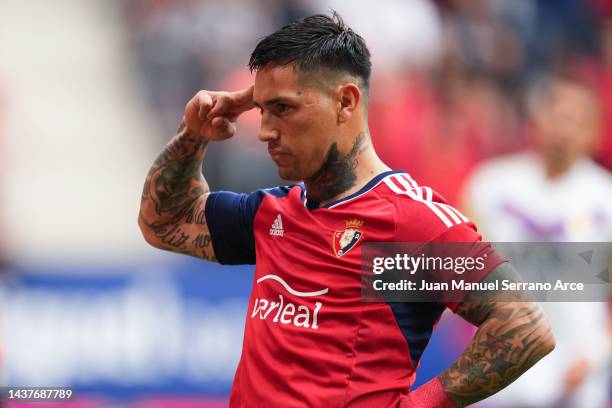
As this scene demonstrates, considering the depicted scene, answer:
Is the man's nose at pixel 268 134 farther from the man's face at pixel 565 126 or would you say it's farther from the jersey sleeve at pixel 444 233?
the man's face at pixel 565 126

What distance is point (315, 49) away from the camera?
2988mm

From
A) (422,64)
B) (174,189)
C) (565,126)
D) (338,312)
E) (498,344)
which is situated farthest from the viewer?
(422,64)

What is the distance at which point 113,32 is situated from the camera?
24.1 feet

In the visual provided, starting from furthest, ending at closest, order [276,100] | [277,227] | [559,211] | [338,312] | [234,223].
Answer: [559,211]
[234,223]
[277,227]
[276,100]
[338,312]

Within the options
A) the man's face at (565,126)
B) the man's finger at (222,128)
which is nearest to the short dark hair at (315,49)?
the man's finger at (222,128)

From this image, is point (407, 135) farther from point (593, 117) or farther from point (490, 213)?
point (593, 117)

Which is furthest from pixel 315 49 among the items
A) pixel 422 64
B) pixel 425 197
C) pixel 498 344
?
pixel 422 64

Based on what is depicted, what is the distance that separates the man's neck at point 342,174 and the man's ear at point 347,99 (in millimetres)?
94

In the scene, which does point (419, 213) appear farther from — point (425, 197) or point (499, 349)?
point (499, 349)

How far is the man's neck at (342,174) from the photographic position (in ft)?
9.96

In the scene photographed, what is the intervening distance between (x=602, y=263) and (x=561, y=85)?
2.32 metres

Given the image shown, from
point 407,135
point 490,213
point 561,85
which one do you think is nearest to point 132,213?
point 407,135

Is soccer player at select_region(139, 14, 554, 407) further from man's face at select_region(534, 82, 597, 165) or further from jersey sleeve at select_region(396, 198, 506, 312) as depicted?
man's face at select_region(534, 82, 597, 165)

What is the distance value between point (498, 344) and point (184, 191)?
4.19ft
